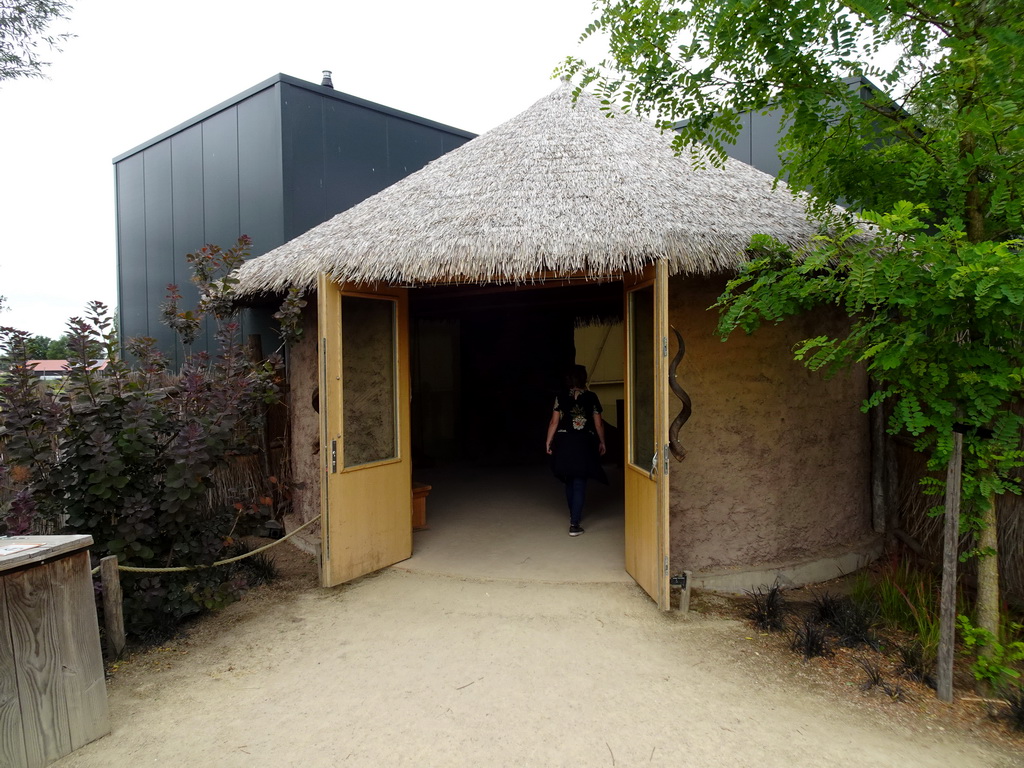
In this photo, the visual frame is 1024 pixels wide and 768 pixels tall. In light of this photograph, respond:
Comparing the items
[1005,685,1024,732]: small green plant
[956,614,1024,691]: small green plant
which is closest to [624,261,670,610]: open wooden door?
[956,614,1024,691]: small green plant

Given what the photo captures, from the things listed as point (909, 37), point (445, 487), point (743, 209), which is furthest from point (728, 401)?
point (445, 487)

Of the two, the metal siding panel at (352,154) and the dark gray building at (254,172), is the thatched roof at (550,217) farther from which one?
the metal siding panel at (352,154)

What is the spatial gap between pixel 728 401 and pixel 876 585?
157 cm

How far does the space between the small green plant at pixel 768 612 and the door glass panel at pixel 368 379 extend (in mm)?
2930

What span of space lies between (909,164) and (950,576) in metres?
2.10

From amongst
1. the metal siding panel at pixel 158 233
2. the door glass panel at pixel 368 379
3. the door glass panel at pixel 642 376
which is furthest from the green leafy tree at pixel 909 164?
the metal siding panel at pixel 158 233

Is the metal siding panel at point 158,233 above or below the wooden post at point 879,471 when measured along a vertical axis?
above

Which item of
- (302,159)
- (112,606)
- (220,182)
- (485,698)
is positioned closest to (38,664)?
(112,606)

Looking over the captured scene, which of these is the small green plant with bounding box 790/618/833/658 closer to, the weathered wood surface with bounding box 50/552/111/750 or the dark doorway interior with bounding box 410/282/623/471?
the weathered wood surface with bounding box 50/552/111/750

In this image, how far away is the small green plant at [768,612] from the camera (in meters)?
4.16

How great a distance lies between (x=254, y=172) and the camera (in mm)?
8102

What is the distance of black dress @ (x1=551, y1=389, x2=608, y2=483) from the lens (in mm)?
5832

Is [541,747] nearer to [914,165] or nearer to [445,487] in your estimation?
[914,165]

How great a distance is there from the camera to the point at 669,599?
4363 millimetres
